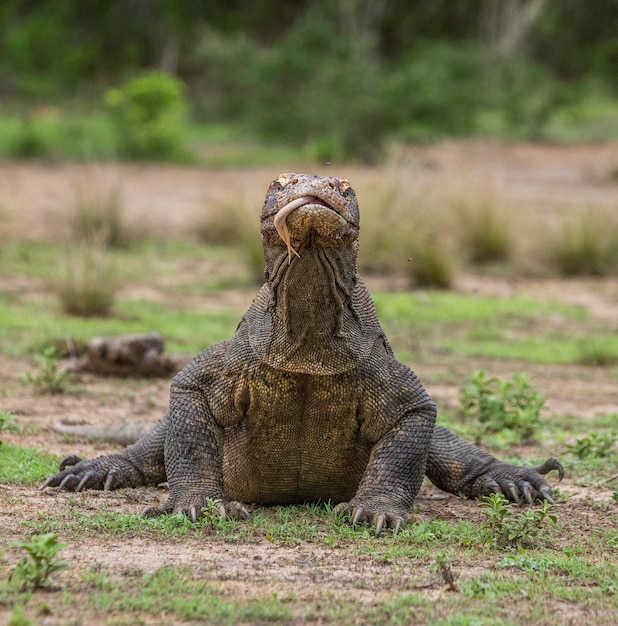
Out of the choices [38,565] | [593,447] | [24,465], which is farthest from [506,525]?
[24,465]

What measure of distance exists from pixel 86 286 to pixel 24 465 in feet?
16.7

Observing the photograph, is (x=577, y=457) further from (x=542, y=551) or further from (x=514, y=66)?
(x=514, y=66)

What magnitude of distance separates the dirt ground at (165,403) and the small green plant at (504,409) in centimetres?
22

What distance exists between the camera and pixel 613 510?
5.16m

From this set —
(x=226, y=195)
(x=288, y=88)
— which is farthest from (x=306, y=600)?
(x=288, y=88)

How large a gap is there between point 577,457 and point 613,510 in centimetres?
107

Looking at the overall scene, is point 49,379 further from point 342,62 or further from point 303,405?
point 342,62

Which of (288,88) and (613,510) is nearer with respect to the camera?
(613,510)

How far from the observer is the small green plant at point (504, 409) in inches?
263

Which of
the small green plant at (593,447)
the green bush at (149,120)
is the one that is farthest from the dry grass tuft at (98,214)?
the green bush at (149,120)

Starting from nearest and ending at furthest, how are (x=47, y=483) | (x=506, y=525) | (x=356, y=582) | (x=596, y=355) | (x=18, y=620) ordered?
(x=18, y=620) < (x=356, y=582) < (x=506, y=525) < (x=47, y=483) < (x=596, y=355)

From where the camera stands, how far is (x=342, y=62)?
87.8 ft

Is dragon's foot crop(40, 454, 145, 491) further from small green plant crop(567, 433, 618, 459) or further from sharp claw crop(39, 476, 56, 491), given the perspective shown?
small green plant crop(567, 433, 618, 459)

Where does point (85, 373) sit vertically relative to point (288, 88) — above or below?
below
